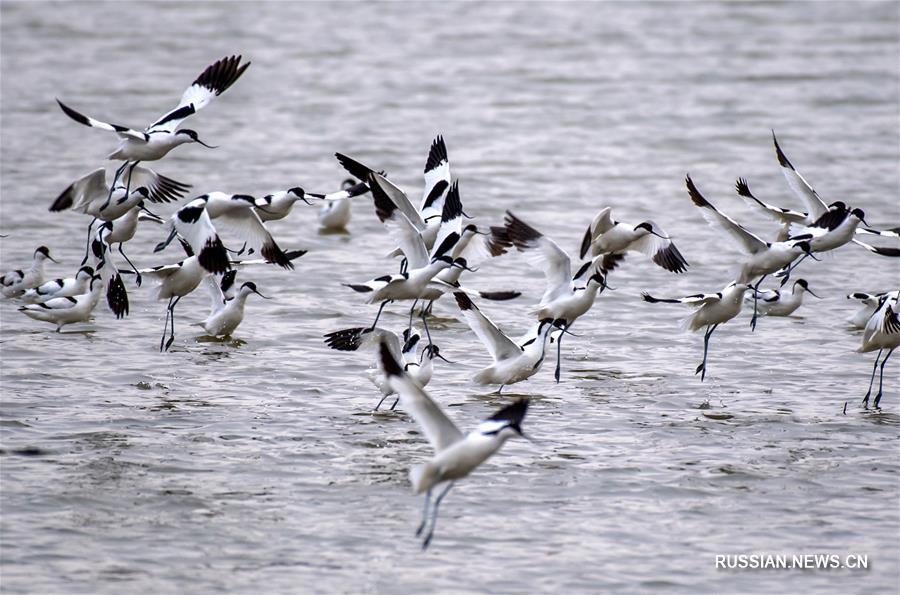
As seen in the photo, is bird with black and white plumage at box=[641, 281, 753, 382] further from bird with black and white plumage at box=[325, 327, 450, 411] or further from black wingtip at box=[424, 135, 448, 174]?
black wingtip at box=[424, 135, 448, 174]

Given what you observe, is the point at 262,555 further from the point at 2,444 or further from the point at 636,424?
the point at 636,424

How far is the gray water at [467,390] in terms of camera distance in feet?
25.0

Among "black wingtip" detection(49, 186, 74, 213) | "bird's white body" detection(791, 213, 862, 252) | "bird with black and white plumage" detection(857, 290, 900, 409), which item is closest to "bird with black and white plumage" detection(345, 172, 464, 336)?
"black wingtip" detection(49, 186, 74, 213)

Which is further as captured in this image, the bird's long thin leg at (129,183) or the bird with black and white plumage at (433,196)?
the bird with black and white plumage at (433,196)

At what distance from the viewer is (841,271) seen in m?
14.5

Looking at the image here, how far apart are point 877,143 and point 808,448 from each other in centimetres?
1223

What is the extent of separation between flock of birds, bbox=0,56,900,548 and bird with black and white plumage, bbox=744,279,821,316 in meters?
0.01

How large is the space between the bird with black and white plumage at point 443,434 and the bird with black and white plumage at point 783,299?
5.75m

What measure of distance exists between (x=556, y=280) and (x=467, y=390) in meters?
1.26

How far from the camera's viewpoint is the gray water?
761 cm

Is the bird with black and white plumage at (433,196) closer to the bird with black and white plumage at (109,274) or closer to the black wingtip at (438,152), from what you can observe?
the black wingtip at (438,152)

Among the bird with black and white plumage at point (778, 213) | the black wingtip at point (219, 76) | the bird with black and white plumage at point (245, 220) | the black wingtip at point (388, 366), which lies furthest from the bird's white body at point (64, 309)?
the bird with black and white plumage at point (778, 213)

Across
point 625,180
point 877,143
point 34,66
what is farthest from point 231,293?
point 34,66

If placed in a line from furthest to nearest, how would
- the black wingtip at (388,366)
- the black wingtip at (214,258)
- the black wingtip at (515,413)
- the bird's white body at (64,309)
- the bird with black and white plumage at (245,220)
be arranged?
the bird's white body at (64,309) < the bird with black and white plumage at (245,220) < the black wingtip at (214,258) < the black wingtip at (515,413) < the black wingtip at (388,366)
